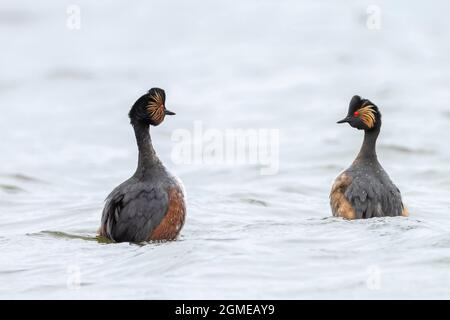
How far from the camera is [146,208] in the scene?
42.6 feet

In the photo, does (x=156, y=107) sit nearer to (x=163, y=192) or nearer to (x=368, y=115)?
(x=163, y=192)

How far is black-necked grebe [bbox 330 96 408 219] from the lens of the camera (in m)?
14.0

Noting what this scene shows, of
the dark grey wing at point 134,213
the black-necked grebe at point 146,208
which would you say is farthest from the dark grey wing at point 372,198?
the dark grey wing at point 134,213

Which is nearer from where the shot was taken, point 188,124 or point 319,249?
point 319,249

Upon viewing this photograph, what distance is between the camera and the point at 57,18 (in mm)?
34594

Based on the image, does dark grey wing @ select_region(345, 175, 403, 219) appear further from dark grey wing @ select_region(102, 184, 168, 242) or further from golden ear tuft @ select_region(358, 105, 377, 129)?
dark grey wing @ select_region(102, 184, 168, 242)

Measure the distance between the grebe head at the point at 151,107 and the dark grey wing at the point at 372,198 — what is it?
2449mm

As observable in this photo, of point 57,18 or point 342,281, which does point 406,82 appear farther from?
point 342,281

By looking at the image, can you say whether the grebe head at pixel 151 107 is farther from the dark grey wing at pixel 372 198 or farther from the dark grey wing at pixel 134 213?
the dark grey wing at pixel 372 198

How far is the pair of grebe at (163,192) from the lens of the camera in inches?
512

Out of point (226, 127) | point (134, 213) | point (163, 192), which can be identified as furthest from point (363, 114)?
point (226, 127)

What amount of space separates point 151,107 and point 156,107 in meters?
0.06

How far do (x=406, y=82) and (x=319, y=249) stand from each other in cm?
1843
